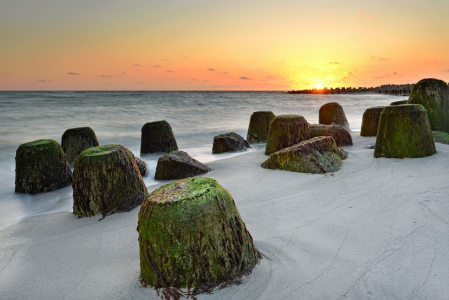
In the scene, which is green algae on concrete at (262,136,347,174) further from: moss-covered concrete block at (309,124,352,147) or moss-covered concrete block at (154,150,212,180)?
moss-covered concrete block at (309,124,352,147)

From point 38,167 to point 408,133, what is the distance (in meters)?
5.76

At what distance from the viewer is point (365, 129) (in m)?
8.58

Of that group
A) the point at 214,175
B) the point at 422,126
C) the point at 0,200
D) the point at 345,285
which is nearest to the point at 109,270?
the point at 345,285

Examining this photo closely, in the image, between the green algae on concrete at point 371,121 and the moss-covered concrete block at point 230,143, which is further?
the green algae on concrete at point 371,121

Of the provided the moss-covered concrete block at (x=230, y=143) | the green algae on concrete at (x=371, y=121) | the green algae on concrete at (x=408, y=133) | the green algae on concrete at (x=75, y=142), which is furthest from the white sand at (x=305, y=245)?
the green algae on concrete at (x=371, y=121)

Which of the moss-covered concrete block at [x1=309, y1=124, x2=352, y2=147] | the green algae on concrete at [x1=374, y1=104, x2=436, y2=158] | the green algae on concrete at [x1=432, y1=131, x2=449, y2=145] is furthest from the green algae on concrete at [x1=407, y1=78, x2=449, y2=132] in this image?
the green algae on concrete at [x1=374, y1=104, x2=436, y2=158]

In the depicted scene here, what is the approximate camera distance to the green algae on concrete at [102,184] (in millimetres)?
3398

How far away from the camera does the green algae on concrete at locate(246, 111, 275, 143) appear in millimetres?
8922

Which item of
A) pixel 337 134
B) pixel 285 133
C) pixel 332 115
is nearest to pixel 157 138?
pixel 285 133

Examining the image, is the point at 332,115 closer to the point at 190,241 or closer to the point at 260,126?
the point at 260,126

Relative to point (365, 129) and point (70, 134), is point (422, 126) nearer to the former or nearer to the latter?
point (365, 129)

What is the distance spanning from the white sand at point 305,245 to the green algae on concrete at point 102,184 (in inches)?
5.7

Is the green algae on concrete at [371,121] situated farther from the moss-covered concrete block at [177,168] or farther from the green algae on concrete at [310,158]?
the moss-covered concrete block at [177,168]

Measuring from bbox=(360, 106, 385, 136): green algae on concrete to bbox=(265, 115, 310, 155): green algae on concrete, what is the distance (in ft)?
10.9
